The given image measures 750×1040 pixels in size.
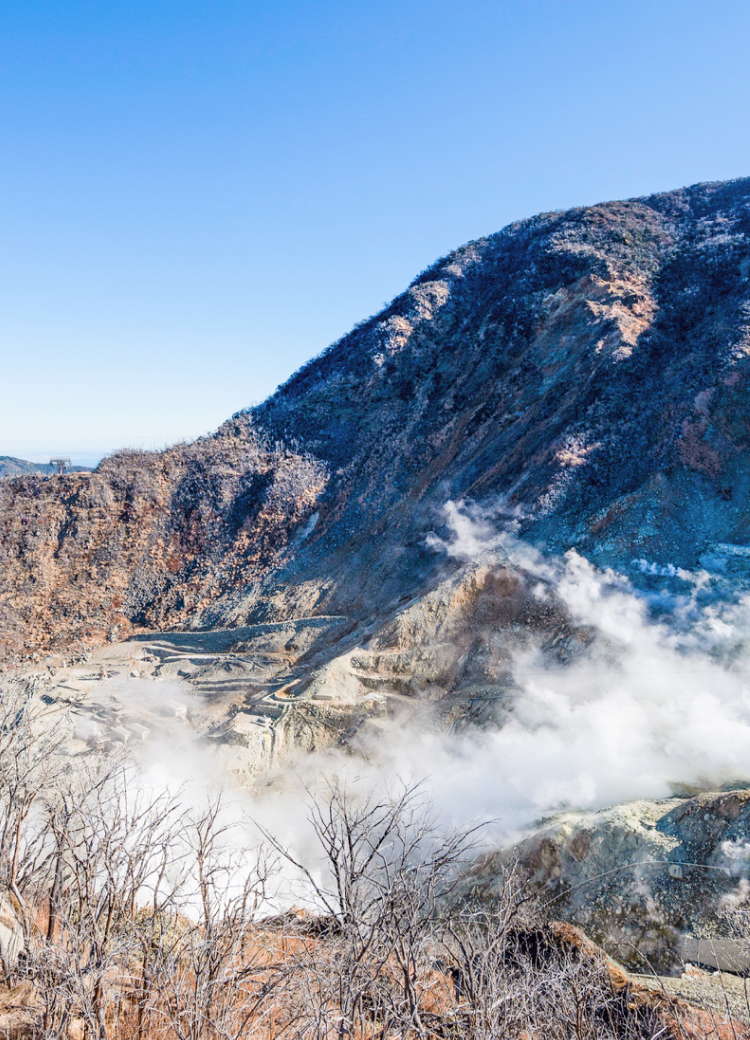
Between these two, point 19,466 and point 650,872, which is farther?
point 19,466

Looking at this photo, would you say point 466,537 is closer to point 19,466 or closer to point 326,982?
point 326,982

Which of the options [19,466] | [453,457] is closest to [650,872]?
[453,457]

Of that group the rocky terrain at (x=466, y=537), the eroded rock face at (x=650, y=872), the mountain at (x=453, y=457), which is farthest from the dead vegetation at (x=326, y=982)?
the mountain at (x=453, y=457)

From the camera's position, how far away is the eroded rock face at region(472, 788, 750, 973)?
290 inches

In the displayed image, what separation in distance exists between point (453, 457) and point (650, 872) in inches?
600

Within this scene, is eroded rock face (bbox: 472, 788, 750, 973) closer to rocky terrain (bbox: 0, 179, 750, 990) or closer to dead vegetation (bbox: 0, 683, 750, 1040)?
rocky terrain (bbox: 0, 179, 750, 990)

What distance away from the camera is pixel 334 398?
26266mm

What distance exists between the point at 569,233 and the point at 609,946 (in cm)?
2598

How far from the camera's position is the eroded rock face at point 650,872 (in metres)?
7.36

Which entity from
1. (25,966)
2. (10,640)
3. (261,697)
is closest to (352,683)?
(261,697)

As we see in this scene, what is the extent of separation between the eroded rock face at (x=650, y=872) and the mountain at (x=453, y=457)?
22.9 ft

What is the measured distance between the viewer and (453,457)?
21484 mm

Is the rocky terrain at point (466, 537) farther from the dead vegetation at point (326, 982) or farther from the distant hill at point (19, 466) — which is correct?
the distant hill at point (19, 466)

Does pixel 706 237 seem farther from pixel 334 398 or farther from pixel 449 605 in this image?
pixel 449 605
